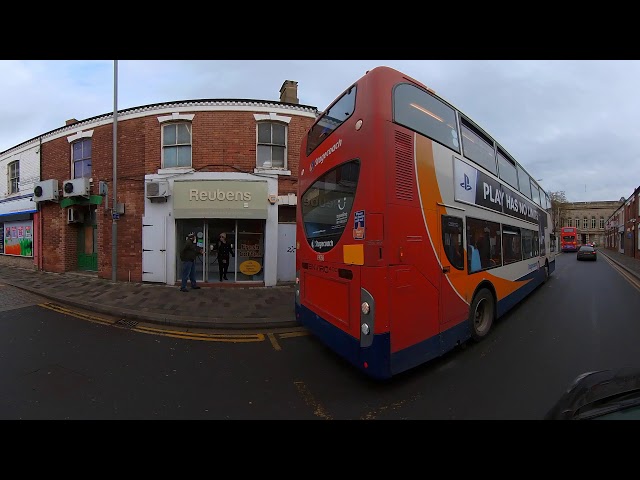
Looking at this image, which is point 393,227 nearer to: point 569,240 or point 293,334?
point 293,334

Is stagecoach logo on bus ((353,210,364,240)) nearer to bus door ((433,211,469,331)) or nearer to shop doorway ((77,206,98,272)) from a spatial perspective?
bus door ((433,211,469,331))

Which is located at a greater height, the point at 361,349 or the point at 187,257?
the point at 187,257

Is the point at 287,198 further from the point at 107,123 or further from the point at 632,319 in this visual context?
the point at 632,319

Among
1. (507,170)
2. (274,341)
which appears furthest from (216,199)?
(507,170)

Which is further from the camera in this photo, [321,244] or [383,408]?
[321,244]

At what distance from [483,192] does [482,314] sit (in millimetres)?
2215

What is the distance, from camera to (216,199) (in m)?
9.23

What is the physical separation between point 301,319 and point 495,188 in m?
4.56

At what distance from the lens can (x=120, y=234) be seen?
995 centimetres

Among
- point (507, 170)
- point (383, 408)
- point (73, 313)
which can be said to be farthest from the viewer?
point (507, 170)

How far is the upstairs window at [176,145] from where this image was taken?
959 centimetres

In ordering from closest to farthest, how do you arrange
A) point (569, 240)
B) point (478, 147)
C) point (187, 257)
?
point (478, 147) → point (187, 257) → point (569, 240)

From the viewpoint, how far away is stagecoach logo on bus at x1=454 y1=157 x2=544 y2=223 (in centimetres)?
425

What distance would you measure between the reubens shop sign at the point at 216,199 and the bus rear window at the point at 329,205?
4.88 meters
